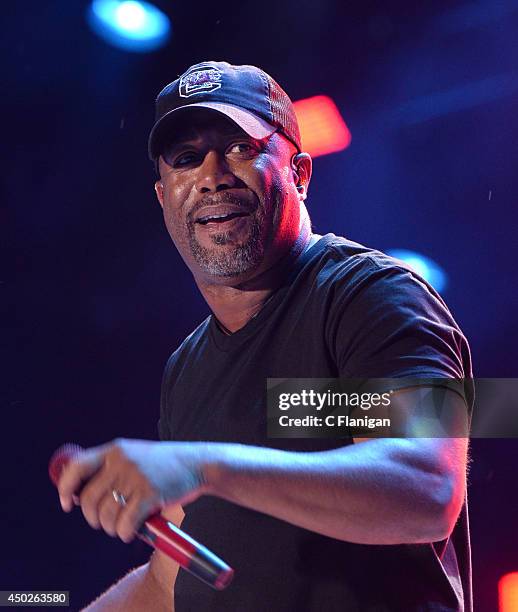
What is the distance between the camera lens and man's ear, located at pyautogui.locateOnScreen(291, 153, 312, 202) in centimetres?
171

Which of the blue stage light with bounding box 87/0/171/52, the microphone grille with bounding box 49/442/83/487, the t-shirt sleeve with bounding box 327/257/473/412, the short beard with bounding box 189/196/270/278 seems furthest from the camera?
the blue stage light with bounding box 87/0/171/52

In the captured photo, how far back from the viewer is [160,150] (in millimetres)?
1649

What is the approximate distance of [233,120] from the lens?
5.03ft

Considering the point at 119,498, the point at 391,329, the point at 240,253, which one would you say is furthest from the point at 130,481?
A: the point at 240,253

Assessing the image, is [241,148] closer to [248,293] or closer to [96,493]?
[248,293]

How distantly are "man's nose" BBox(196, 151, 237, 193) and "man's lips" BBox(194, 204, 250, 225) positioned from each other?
0.13ft

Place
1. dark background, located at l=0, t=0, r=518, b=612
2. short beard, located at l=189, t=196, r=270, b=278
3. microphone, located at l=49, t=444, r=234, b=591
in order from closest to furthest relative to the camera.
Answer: microphone, located at l=49, t=444, r=234, b=591
short beard, located at l=189, t=196, r=270, b=278
dark background, located at l=0, t=0, r=518, b=612

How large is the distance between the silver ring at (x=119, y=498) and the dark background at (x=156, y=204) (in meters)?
1.85

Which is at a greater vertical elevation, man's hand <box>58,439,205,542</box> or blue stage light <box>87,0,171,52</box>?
blue stage light <box>87,0,171,52</box>

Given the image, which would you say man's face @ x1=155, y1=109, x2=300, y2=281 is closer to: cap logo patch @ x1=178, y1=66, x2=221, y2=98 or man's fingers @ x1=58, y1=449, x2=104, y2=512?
cap logo patch @ x1=178, y1=66, x2=221, y2=98

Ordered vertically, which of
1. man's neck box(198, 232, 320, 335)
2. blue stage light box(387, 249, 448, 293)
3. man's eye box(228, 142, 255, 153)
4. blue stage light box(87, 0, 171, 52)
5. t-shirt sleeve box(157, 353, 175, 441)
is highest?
blue stage light box(87, 0, 171, 52)

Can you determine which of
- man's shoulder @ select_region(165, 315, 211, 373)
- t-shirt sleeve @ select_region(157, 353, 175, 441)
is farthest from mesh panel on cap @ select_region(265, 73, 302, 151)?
t-shirt sleeve @ select_region(157, 353, 175, 441)

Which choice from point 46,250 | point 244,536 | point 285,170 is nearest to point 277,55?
point 46,250

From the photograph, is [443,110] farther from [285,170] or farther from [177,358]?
[177,358]
